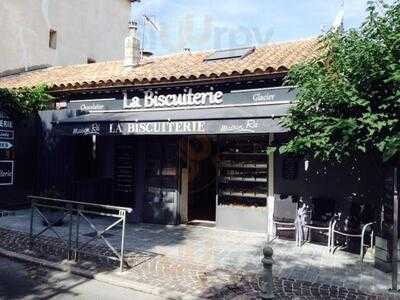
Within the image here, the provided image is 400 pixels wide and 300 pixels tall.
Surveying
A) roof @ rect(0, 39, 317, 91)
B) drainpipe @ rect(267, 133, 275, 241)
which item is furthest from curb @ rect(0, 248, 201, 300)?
roof @ rect(0, 39, 317, 91)

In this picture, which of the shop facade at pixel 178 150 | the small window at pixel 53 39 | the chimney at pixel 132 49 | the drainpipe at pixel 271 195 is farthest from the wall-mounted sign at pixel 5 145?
the drainpipe at pixel 271 195

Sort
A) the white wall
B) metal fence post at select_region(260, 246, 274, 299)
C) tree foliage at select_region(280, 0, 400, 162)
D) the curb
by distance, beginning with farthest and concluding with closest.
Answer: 1. the white wall
2. tree foliage at select_region(280, 0, 400, 162)
3. the curb
4. metal fence post at select_region(260, 246, 274, 299)

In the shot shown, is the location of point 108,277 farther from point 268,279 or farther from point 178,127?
point 178,127

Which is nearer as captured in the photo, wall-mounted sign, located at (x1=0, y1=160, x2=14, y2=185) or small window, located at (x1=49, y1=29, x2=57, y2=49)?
wall-mounted sign, located at (x1=0, y1=160, x2=14, y2=185)

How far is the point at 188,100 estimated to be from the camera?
443 inches

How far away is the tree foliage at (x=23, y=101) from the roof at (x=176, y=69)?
41 centimetres

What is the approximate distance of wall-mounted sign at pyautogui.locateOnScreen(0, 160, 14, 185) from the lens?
12867 millimetres

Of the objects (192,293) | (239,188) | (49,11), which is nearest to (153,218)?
(239,188)

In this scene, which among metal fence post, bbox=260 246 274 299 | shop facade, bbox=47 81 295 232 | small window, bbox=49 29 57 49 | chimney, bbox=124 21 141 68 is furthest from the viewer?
small window, bbox=49 29 57 49

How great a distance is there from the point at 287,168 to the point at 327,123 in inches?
113

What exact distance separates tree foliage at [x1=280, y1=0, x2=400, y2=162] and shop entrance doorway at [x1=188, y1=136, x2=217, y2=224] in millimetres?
4853

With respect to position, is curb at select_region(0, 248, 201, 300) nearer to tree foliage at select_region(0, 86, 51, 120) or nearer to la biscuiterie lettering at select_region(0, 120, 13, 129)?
la biscuiterie lettering at select_region(0, 120, 13, 129)

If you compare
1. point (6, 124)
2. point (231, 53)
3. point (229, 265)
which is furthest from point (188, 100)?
point (6, 124)

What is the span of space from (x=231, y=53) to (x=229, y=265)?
295 inches
